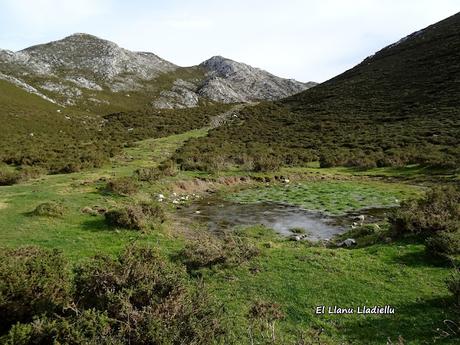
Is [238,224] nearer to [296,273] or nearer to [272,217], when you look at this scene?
[272,217]

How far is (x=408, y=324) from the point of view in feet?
30.4

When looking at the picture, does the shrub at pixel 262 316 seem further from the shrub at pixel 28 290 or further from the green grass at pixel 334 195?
the green grass at pixel 334 195

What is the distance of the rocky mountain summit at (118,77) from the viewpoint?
339 ft

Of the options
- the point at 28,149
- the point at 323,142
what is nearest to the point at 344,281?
the point at 28,149

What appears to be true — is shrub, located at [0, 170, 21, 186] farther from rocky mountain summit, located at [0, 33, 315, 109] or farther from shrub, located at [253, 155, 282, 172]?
rocky mountain summit, located at [0, 33, 315, 109]

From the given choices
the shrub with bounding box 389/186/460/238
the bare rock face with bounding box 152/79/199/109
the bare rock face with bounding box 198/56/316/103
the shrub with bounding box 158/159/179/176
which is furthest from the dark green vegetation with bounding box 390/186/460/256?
the bare rock face with bounding box 198/56/316/103

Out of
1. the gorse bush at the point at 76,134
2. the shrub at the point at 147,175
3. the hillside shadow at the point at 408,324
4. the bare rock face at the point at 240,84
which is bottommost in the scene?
the hillside shadow at the point at 408,324

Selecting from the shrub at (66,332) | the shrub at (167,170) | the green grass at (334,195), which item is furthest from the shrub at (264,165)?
the shrub at (66,332)

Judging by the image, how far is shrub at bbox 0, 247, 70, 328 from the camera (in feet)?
25.3

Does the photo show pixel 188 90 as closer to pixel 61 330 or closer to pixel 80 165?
pixel 80 165

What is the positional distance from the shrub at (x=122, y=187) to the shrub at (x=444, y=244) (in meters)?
17.4

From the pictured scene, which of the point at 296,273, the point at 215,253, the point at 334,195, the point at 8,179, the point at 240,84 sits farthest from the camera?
the point at 240,84

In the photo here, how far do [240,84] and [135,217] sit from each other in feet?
501

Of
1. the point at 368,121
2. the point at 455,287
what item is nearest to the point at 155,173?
the point at 455,287
